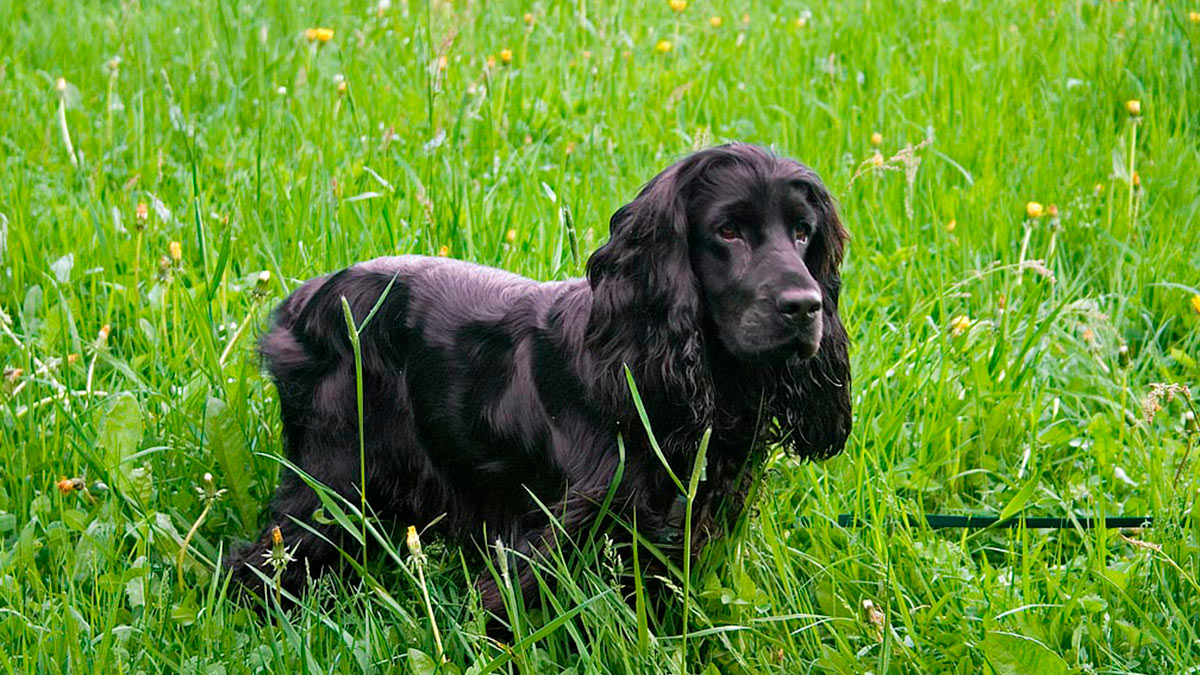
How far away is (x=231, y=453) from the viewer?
310cm

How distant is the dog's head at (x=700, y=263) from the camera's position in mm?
2449

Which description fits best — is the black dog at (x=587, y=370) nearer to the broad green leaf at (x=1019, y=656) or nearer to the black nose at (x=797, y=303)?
the black nose at (x=797, y=303)

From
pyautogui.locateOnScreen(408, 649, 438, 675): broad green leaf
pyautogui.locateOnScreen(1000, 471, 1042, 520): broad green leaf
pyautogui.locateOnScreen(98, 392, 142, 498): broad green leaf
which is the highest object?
pyautogui.locateOnScreen(98, 392, 142, 498): broad green leaf

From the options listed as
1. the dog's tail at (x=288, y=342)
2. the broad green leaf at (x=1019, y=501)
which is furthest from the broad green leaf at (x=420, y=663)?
the broad green leaf at (x=1019, y=501)

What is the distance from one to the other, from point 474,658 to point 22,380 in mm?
1532

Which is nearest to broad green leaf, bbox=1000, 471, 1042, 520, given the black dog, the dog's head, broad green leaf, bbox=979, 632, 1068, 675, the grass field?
the grass field

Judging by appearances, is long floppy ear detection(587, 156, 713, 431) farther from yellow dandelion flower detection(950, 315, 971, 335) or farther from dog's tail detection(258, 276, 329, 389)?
yellow dandelion flower detection(950, 315, 971, 335)

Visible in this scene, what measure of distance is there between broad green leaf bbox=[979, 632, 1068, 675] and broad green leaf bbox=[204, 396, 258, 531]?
1675mm

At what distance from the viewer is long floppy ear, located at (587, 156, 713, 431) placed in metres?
2.49

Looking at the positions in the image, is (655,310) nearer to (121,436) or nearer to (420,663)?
(420,663)

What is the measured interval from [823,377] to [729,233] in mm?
406

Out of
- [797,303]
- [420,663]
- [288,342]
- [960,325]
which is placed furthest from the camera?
[960,325]

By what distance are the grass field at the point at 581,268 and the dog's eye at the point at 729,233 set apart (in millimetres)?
472

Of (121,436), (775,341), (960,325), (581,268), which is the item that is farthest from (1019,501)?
(121,436)
